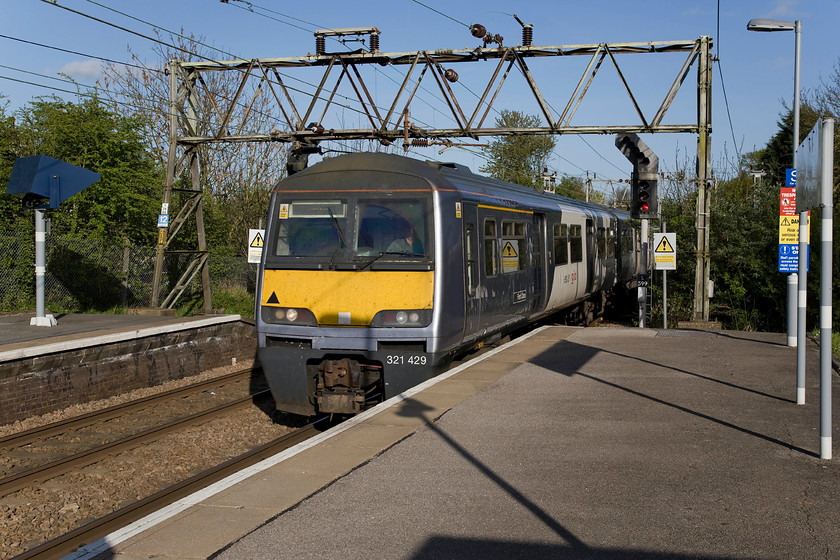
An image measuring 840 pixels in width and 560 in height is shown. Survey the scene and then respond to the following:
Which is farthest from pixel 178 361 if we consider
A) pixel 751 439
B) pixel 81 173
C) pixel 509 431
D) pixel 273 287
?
pixel 751 439

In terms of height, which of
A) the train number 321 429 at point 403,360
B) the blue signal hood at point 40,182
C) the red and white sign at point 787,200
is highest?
the blue signal hood at point 40,182

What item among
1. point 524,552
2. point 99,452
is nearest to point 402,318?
point 99,452

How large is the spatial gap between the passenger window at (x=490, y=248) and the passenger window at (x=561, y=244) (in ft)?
12.7

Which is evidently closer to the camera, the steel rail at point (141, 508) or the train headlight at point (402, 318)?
the steel rail at point (141, 508)

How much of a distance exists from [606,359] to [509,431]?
470 cm

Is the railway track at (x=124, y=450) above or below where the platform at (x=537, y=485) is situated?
below

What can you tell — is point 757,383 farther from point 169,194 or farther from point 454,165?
point 169,194

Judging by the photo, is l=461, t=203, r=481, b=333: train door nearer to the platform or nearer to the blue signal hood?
the platform

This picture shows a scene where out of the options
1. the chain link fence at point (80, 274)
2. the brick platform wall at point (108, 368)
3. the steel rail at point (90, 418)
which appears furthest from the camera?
the chain link fence at point (80, 274)

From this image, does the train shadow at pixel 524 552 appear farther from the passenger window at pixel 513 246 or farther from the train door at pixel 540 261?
the train door at pixel 540 261

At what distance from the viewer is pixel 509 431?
7.19 m

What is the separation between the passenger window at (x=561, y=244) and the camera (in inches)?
587

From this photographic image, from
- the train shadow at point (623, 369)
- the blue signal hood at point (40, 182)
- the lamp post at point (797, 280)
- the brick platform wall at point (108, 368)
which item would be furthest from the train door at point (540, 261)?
the blue signal hood at point (40, 182)

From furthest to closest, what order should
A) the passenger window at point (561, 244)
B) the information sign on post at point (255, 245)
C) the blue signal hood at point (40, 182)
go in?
the information sign on post at point (255, 245), the passenger window at point (561, 244), the blue signal hood at point (40, 182)
